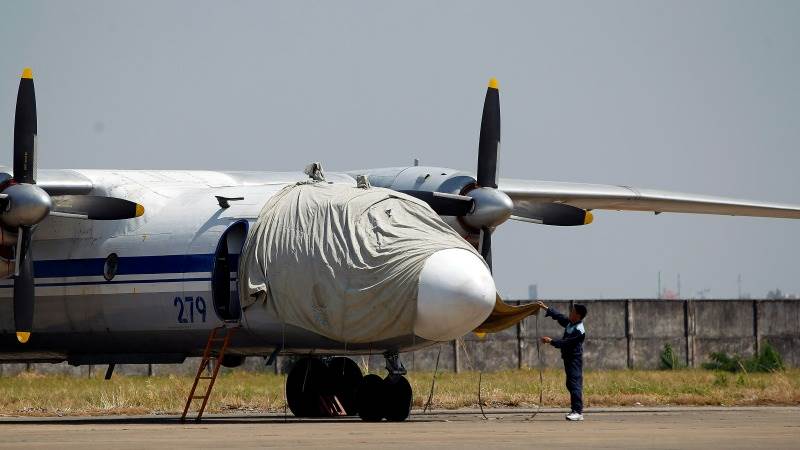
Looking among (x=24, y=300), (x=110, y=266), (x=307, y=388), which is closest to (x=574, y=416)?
(x=307, y=388)

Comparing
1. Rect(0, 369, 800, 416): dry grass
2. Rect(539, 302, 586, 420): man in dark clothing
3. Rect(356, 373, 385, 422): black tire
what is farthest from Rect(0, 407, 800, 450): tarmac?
Rect(0, 369, 800, 416): dry grass

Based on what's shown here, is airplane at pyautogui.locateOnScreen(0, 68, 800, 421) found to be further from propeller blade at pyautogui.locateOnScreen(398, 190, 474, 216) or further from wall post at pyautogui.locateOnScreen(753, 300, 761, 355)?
wall post at pyautogui.locateOnScreen(753, 300, 761, 355)

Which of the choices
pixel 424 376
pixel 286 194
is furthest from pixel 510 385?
pixel 286 194

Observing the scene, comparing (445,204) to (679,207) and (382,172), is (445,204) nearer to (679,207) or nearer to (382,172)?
(382,172)

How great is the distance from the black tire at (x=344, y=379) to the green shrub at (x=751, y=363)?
13.7 m

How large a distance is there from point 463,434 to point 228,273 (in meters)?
5.66

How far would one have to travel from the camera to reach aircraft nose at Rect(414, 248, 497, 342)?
1689cm

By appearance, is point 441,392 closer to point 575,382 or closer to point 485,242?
point 485,242

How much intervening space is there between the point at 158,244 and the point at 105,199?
0.98 m

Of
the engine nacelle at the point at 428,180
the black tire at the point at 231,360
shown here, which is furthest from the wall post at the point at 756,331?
the black tire at the point at 231,360

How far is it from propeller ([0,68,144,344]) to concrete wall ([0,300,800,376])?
13579 millimetres

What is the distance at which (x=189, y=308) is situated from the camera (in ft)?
62.9

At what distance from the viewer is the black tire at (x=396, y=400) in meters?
18.0

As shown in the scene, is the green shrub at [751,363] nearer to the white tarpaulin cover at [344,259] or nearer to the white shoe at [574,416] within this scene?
the white shoe at [574,416]
